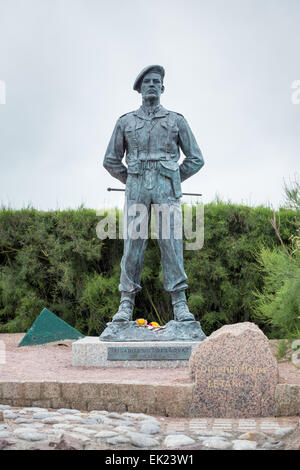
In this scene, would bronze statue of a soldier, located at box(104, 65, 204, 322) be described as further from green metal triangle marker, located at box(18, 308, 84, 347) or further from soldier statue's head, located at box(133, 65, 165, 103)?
green metal triangle marker, located at box(18, 308, 84, 347)

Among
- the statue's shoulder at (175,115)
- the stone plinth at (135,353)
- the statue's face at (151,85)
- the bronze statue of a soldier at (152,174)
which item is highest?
the statue's face at (151,85)

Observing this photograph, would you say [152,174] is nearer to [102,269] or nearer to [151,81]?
[151,81]

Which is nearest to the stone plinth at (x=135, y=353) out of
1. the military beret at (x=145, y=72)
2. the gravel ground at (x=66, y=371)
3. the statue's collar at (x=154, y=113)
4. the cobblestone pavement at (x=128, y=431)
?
the gravel ground at (x=66, y=371)

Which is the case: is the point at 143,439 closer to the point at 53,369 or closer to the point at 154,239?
the point at 53,369

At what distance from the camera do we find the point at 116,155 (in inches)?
267

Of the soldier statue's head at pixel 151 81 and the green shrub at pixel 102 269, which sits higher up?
the soldier statue's head at pixel 151 81

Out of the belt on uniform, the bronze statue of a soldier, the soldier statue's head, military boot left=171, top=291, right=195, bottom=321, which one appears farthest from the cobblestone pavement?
the soldier statue's head

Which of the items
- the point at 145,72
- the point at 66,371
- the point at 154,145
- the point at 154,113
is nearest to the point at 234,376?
the point at 66,371

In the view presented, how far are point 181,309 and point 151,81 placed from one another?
2815 millimetres

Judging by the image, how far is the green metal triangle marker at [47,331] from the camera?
25.1ft

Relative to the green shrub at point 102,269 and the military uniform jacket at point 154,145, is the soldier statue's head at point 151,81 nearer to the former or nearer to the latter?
the military uniform jacket at point 154,145

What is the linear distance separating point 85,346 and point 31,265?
10.7 feet

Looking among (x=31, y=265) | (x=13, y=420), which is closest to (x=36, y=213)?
(x=31, y=265)

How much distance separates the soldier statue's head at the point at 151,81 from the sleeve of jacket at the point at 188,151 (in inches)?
16.8
